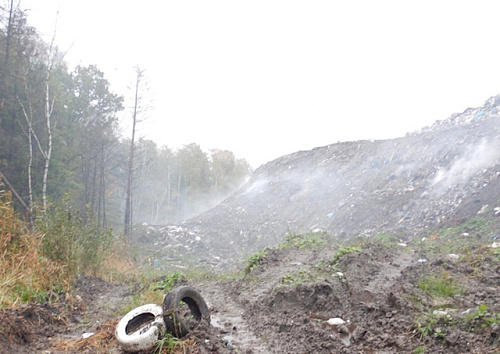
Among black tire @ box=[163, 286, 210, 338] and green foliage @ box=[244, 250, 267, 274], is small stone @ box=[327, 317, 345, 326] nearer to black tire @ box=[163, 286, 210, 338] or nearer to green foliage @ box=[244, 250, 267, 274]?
black tire @ box=[163, 286, 210, 338]

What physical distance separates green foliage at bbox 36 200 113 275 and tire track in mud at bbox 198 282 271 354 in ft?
6.96

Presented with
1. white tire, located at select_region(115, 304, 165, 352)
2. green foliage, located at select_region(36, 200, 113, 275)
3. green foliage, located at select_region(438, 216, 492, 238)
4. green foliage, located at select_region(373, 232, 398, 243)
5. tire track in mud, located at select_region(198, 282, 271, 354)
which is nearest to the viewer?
white tire, located at select_region(115, 304, 165, 352)

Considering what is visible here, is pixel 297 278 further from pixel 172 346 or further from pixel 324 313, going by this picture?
pixel 172 346

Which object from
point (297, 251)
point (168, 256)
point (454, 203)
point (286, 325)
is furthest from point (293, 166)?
point (286, 325)

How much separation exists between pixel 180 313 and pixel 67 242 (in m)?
2.81

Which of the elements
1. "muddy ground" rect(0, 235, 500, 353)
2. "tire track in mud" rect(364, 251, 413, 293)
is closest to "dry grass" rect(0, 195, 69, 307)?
"muddy ground" rect(0, 235, 500, 353)

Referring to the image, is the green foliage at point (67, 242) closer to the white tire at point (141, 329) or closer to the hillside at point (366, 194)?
the white tire at point (141, 329)

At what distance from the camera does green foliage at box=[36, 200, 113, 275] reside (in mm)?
5441

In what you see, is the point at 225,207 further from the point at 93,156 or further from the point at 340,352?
the point at 340,352

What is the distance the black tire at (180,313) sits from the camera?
3389mm

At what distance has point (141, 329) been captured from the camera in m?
3.40

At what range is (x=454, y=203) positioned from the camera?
1144cm

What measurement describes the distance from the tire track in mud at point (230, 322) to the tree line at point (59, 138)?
9.55 feet

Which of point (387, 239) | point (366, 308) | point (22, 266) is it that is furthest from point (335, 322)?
point (387, 239)
